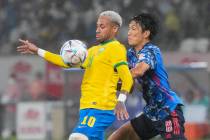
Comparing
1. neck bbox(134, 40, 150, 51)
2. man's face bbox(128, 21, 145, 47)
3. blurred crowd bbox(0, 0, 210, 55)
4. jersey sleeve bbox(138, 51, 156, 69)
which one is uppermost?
blurred crowd bbox(0, 0, 210, 55)

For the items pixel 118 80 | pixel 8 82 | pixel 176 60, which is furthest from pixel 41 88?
pixel 118 80

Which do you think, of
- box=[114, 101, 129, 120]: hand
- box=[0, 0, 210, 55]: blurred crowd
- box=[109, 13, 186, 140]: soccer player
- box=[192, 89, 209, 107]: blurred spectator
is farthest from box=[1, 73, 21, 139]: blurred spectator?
box=[114, 101, 129, 120]: hand

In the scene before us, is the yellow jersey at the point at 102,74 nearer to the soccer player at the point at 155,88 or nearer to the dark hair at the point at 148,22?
the soccer player at the point at 155,88

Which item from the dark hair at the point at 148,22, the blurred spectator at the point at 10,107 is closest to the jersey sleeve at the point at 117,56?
the dark hair at the point at 148,22

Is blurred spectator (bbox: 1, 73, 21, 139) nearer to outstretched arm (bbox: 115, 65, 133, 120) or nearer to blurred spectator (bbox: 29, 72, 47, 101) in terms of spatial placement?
blurred spectator (bbox: 29, 72, 47, 101)

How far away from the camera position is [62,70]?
18.5 m

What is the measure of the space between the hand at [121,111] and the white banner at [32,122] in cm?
974

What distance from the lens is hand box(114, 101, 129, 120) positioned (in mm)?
7832

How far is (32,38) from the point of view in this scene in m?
21.3

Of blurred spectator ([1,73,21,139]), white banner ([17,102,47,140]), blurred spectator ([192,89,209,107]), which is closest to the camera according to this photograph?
blurred spectator ([192,89,209,107])

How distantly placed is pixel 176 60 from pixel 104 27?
37.1ft

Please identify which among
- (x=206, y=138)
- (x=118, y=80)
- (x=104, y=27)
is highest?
(x=104, y=27)

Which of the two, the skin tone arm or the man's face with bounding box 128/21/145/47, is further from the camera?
the man's face with bounding box 128/21/145/47

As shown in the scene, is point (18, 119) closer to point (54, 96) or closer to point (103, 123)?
point (54, 96)
